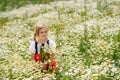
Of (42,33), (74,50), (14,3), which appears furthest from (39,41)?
(14,3)

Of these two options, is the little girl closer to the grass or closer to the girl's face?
the girl's face

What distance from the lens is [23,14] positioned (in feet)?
72.8

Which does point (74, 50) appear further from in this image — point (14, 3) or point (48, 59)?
point (14, 3)

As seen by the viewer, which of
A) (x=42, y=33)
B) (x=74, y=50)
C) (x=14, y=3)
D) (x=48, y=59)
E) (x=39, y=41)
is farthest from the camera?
(x=14, y=3)

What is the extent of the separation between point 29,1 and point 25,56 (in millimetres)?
21556

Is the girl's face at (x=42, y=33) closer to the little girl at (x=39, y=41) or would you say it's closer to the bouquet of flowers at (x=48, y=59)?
the little girl at (x=39, y=41)

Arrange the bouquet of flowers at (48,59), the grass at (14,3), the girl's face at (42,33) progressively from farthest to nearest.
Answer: the grass at (14,3) < the girl's face at (42,33) < the bouquet of flowers at (48,59)

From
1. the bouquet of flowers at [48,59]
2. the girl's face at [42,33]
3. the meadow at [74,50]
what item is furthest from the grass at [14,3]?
the bouquet of flowers at [48,59]

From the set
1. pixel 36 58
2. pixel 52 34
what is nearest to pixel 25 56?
pixel 36 58

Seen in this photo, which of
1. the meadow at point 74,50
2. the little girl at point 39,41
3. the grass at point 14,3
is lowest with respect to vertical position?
the grass at point 14,3

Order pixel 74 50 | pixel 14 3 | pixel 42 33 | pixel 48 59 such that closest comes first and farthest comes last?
1. pixel 48 59
2. pixel 42 33
3. pixel 74 50
4. pixel 14 3

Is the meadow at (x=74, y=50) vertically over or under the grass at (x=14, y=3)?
over

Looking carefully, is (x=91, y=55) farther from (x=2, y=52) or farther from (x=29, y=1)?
(x=29, y=1)

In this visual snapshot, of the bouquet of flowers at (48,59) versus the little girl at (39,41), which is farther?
the little girl at (39,41)
